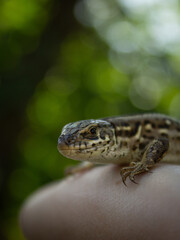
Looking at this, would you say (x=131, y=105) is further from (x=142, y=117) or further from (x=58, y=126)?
(x=142, y=117)

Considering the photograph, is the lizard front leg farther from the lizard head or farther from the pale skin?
the lizard head

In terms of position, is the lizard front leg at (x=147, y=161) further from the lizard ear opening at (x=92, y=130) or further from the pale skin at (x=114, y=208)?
the lizard ear opening at (x=92, y=130)

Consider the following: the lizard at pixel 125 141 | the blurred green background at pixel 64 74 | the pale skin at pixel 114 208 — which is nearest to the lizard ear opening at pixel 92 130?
the lizard at pixel 125 141

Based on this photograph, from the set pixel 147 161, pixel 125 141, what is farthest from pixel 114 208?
pixel 125 141

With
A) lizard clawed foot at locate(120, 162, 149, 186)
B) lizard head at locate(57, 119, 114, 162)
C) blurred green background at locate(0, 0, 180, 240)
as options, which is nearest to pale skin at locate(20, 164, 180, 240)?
lizard clawed foot at locate(120, 162, 149, 186)

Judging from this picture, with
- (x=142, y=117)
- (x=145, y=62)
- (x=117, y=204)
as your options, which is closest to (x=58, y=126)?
(x=145, y=62)

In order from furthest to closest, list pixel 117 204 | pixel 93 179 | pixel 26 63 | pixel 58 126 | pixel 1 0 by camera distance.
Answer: pixel 58 126 → pixel 1 0 → pixel 26 63 → pixel 93 179 → pixel 117 204

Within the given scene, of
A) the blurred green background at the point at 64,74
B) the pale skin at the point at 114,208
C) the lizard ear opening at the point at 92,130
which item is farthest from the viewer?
the blurred green background at the point at 64,74

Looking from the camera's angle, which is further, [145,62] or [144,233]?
[145,62]
